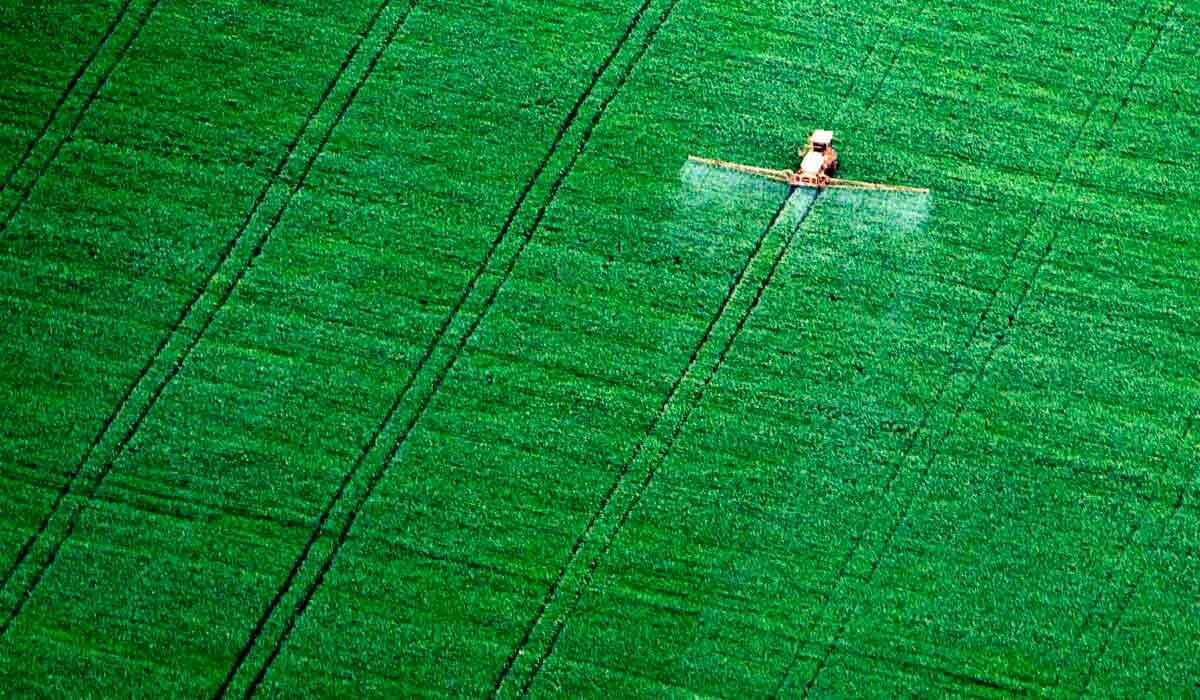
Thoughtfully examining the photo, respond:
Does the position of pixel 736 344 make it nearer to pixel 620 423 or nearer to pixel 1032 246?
pixel 620 423

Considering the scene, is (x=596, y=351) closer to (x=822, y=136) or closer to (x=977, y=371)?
(x=822, y=136)

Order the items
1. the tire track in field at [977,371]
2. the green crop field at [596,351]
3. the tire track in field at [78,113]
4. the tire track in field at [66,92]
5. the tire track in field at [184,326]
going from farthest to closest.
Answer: the tire track in field at [66,92], the tire track in field at [78,113], the tire track in field at [184,326], the green crop field at [596,351], the tire track in field at [977,371]

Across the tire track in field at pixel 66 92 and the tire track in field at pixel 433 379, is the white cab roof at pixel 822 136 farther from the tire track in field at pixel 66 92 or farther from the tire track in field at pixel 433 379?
the tire track in field at pixel 66 92

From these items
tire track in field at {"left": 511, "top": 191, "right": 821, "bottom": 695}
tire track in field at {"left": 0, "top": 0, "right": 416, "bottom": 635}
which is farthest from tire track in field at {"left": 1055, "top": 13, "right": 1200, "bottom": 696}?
tire track in field at {"left": 0, "top": 0, "right": 416, "bottom": 635}

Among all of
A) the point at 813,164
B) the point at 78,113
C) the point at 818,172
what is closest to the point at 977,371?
the point at 818,172

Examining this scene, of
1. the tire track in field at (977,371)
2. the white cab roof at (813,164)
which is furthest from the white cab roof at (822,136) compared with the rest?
the tire track in field at (977,371)

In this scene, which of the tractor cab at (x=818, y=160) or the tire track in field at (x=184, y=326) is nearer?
the tire track in field at (x=184, y=326)

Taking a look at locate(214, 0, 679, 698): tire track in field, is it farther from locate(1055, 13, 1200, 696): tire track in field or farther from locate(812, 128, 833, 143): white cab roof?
locate(1055, 13, 1200, 696): tire track in field

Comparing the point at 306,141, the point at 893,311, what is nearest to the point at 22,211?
the point at 306,141
